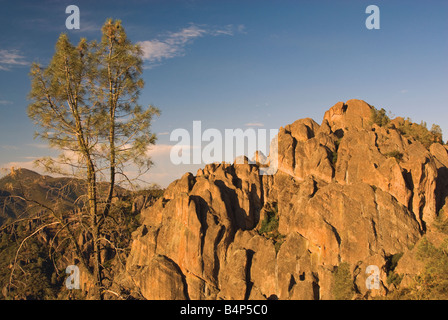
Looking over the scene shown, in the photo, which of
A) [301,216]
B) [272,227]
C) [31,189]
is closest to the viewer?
[31,189]

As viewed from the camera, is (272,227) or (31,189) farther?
(272,227)

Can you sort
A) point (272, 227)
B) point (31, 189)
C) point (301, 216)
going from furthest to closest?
1. point (272, 227)
2. point (301, 216)
3. point (31, 189)

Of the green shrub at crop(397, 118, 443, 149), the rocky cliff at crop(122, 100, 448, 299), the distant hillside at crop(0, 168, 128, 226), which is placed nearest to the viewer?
the distant hillside at crop(0, 168, 128, 226)

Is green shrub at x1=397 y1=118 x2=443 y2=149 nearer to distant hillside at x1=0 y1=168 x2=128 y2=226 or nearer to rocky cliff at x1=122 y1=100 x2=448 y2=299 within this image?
rocky cliff at x1=122 y1=100 x2=448 y2=299

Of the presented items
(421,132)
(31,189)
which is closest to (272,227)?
(421,132)

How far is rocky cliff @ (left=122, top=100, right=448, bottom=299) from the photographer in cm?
5028

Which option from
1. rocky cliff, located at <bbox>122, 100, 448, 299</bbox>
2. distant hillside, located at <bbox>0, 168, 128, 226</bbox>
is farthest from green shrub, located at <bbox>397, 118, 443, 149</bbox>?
distant hillside, located at <bbox>0, 168, 128, 226</bbox>

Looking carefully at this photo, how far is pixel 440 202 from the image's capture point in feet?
174

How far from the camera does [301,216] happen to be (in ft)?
185

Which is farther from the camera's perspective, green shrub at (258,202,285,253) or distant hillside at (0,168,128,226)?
green shrub at (258,202,285,253)

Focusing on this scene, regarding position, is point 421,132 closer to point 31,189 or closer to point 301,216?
point 301,216

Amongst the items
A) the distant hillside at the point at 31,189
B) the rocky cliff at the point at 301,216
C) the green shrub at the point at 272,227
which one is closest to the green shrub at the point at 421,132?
the rocky cliff at the point at 301,216
